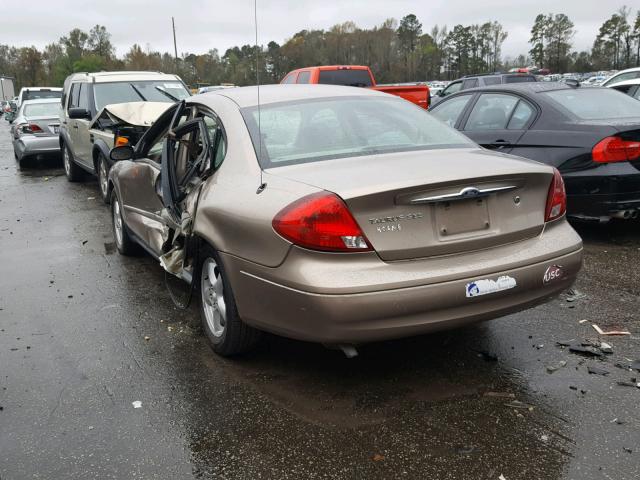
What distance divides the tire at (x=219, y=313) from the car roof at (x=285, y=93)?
3.51 ft

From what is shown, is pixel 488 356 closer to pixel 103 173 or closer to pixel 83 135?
pixel 103 173

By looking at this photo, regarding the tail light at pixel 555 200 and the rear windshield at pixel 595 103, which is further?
the rear windshield at pixel 595 103

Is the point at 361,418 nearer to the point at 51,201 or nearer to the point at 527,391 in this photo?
the point at 527,391

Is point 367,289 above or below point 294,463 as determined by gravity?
above

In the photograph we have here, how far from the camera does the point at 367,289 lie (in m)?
2.96

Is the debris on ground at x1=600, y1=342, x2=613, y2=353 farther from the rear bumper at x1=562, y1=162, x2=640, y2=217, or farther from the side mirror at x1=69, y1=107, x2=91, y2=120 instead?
the side mirror at x1=69, y1=107, x2=91, y2=120

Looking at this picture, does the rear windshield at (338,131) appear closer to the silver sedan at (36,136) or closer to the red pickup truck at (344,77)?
the red pickup truck at (344,77)

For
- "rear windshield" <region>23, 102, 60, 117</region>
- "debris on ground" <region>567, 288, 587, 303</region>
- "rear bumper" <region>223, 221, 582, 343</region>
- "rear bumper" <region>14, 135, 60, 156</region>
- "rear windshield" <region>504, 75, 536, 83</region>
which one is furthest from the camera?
"rear windshield" <region>504, 75, 536, 83</region>

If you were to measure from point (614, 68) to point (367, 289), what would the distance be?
310 ft

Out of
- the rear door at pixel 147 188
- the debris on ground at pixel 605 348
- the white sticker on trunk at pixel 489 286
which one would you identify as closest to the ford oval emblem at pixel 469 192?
the white sticker on trunk at pixel 489 286

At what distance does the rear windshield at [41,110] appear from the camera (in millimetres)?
14898

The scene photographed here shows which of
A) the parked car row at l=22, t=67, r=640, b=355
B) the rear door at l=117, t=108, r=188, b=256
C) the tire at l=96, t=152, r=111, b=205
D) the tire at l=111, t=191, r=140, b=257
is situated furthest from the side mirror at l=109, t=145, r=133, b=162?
the tire at l=96, t=152, r=111, b=205

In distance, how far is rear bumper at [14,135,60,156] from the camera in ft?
45.6

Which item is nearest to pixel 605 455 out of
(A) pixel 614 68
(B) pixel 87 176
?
(B) pixel 87 176
